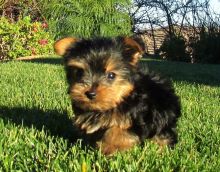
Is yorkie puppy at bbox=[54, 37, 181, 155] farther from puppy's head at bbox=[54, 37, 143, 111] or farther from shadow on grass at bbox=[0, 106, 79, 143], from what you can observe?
shadow on grass at bbox=[0, 106, 79, 143]

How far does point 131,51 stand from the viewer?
13.7 feet

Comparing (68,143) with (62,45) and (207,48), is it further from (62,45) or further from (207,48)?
(207,48)

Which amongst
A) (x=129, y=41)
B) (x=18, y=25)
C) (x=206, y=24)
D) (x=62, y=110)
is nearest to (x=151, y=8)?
(x=206, y=24)

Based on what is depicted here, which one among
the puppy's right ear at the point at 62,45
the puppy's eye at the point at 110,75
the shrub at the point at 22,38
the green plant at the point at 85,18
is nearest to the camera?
the puppy's eye at the point at 110,75

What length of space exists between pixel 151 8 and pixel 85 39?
2948cm

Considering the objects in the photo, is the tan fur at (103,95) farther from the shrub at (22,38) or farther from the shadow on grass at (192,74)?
the shrub at (22,38)

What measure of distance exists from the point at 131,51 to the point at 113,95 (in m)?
0.52

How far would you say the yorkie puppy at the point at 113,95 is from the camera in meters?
3.88

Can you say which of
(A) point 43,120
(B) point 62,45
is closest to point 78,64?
(B) point 62,45

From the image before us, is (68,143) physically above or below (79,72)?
below

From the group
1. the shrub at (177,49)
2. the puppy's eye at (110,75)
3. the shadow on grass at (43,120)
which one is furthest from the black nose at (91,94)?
the shrub at (177,49)

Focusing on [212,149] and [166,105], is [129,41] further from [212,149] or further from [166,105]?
[212,149]

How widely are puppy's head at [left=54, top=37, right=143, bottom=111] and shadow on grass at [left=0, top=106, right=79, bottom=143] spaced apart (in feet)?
3.69

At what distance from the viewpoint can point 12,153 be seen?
4039mm
